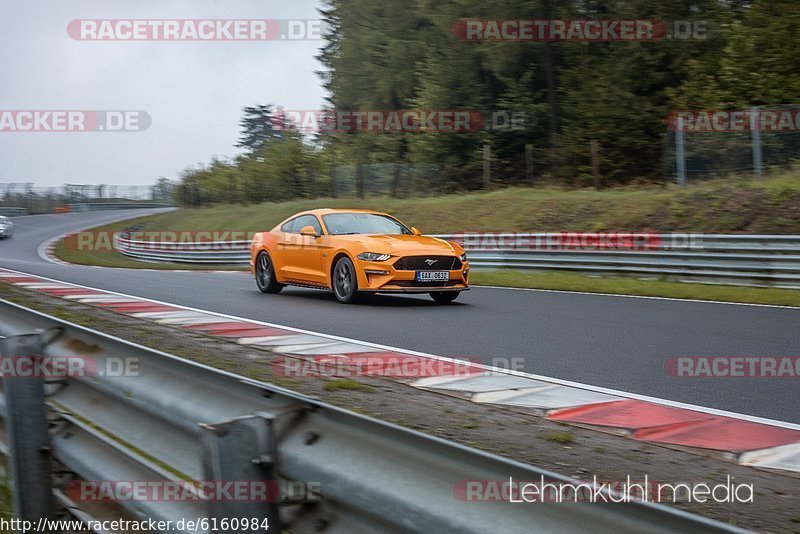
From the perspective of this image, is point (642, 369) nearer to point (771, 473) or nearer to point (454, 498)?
point (771, 473)

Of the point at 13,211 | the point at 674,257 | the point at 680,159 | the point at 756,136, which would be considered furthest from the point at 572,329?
the point at 13,211

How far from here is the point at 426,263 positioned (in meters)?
12.1

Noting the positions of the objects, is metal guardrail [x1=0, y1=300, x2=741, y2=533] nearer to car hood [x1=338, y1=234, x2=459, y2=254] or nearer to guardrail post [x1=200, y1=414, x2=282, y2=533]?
guardrail post [x1=200, y1=414, x2=282, y2=533]

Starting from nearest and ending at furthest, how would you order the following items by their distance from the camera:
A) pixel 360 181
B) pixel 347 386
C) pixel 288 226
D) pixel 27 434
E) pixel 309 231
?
pixel 27 434 < pixel 347 386 < pixel 309 231 < pixel 288 226 < pixel 360 181

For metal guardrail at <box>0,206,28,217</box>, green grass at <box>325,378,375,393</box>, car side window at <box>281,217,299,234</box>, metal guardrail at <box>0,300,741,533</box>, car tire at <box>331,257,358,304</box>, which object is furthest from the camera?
metal guardrail at <box>0,206,28,217</box>

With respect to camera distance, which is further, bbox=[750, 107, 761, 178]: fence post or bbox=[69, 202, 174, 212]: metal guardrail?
bbox=[69, 202, 174, 212]: metal guardrail

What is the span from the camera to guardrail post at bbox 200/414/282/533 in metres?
2.27

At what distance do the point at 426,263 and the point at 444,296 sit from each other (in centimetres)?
87

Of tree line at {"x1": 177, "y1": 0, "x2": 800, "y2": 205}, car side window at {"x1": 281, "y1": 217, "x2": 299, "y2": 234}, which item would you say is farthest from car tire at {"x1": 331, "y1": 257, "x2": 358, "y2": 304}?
tree line at {"x1": 177, "y1": 0, "x2": 800, "y2": 205}

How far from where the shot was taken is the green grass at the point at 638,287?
1305cm

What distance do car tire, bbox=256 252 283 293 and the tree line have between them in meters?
16.1

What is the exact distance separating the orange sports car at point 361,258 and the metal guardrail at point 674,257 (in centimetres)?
528

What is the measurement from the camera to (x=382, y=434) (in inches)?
83.5

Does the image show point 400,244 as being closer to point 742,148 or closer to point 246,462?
point 246,462
